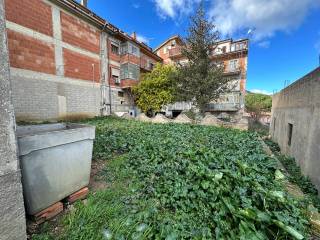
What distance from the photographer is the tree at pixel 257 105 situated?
20969mm

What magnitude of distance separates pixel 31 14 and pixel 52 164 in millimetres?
12633

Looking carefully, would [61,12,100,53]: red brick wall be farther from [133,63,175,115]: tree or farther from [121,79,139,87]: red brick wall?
[133,63,175,115]: tree

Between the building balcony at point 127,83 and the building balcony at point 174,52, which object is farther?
the building balcony at point 174,52

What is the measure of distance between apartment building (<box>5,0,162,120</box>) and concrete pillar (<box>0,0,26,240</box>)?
424 inches

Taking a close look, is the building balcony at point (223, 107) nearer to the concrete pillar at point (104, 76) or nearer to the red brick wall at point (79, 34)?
the concrete pillar at point (104, 76)

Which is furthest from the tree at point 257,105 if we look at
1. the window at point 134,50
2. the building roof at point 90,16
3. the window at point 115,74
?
the building roof at point 90,16

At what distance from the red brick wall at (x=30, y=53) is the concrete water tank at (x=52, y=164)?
10.2 metres

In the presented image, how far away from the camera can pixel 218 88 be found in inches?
553

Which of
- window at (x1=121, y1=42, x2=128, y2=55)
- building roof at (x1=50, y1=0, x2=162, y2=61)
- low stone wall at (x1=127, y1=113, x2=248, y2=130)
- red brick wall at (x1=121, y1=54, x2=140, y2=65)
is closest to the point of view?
low stone wall at (x1=127, y1=113, x2=248, y2=130)

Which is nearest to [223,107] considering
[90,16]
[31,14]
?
[90,16]

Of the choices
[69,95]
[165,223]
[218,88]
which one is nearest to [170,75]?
[218,88]

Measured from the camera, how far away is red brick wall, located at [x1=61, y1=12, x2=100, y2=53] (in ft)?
40.5

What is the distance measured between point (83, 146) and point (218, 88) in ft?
43.8

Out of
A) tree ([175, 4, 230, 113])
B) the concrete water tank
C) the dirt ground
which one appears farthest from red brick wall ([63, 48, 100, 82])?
the concrete water tank
